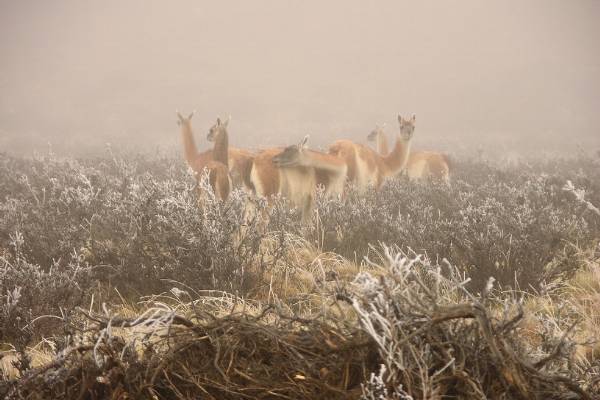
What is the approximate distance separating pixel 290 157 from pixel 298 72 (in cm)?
3852

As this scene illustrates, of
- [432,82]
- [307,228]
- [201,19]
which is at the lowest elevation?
[307,228]

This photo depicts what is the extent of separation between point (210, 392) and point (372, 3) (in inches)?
2558

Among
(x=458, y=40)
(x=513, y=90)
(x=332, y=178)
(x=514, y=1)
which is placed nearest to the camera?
(x=332, y=178)

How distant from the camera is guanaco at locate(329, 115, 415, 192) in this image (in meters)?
6.89

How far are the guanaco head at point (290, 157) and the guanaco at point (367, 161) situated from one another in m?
0.95

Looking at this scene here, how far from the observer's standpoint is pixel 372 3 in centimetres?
5934

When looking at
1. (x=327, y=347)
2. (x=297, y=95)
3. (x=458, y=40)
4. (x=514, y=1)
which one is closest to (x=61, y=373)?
(x=327, y=347)

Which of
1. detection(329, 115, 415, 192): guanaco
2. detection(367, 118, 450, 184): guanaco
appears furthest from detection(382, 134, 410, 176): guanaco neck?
detection(367, 118, 450, 184): guanaco

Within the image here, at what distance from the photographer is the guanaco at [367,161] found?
22.6 feet

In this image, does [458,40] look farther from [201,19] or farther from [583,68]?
[201,19]

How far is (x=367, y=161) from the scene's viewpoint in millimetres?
7152

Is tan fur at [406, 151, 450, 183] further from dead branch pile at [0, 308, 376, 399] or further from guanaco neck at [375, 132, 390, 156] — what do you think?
dead branch pile at [0, 308, 376, 399]

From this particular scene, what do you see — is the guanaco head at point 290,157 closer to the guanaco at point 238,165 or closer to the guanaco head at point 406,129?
the guanaco at point 238,165

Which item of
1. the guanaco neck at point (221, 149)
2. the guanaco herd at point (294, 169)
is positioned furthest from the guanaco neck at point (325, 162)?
the guanaco neck at point (221, 149)
